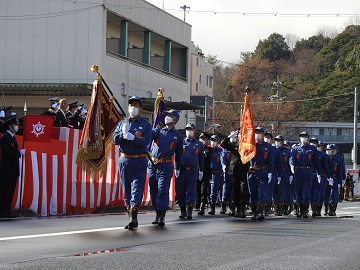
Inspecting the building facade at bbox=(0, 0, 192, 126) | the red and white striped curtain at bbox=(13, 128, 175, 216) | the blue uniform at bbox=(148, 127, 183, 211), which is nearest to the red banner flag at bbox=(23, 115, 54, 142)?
the red and white striped curtain at bbox=(13, 128, 175, 216)

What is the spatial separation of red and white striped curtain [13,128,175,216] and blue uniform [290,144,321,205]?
4748 millimetres

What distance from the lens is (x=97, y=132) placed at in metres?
16.9

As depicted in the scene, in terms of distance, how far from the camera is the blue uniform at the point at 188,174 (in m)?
17.7

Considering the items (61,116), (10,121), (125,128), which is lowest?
(125,128)

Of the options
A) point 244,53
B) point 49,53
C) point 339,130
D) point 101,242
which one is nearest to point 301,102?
point 339,130

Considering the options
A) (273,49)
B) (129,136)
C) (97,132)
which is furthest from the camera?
(273,49)

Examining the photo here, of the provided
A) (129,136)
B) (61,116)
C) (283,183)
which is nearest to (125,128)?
(129,136)

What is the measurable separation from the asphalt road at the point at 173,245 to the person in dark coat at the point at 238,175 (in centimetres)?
301

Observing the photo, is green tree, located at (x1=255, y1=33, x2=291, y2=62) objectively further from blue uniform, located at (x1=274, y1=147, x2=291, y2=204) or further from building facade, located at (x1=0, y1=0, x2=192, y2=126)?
blue uniform, located at (x1=274, y1=147, x2=291, y2=204)

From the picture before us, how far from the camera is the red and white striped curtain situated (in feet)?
55.1

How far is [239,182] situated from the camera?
1914 centimetres

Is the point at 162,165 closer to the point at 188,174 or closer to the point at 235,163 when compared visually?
the point at 188,174

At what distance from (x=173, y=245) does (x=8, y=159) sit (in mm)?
5840

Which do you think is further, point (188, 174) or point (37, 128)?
point (188, 174)
